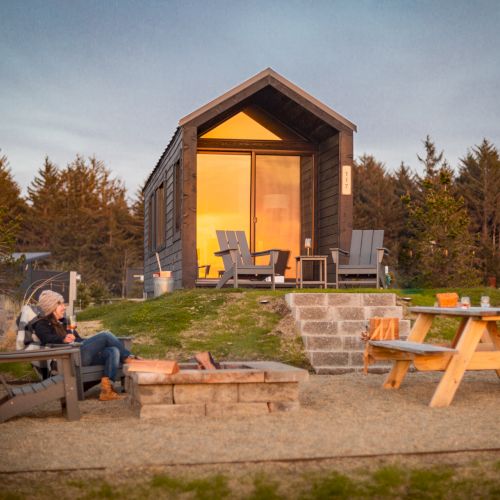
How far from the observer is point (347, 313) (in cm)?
845

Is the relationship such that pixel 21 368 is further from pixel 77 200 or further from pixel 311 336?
pixel 77 200

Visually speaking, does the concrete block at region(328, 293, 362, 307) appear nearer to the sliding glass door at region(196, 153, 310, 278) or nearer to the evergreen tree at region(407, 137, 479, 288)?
the sliding glass door at region(196, 153, 310, 278)

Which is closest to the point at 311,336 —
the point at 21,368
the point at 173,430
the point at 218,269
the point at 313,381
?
the point at 313,381

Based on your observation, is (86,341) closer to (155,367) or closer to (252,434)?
(155,367)

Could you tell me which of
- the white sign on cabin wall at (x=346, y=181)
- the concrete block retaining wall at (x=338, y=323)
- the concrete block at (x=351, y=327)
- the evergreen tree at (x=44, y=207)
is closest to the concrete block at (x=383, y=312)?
the concrete block retaining wall at (x=338, y=323)

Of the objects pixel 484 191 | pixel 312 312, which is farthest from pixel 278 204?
pixel 484 191

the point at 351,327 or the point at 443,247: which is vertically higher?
the point at 443,247

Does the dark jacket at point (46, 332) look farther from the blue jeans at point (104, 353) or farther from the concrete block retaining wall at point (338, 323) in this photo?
the concrete block retaining wall at point (338, 323)

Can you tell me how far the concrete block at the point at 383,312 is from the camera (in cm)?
851

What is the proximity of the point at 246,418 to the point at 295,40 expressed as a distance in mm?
12523

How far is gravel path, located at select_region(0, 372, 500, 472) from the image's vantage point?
374 centimetres

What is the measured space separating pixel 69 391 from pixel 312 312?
396cm

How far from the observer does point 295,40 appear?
628 inches

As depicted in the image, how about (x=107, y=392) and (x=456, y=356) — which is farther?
(x=107, y=392)
